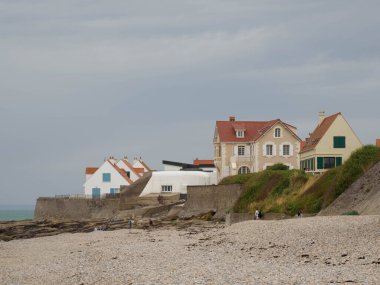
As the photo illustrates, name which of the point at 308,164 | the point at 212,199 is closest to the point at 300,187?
the point at 212,199

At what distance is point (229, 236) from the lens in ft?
105

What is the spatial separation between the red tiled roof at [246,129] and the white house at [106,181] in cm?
1779

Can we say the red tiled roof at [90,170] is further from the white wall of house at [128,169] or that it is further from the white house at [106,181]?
the white house at [106,181]

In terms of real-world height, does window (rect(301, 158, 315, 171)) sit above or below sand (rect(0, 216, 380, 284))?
above

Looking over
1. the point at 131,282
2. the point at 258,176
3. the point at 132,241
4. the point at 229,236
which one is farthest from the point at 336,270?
the point at 258,176

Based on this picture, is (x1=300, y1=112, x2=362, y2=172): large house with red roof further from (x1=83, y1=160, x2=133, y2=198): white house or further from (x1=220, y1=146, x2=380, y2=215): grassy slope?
(x1=83, y1=160, x2=133, y2=198): white house

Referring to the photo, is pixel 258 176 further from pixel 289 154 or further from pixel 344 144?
pixel 289 154

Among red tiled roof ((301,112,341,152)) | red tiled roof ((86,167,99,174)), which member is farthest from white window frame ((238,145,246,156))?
red tiled roof ((86,167,99,174))

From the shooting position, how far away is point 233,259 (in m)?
25.0

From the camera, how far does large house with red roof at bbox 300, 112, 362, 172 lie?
65.5 meters

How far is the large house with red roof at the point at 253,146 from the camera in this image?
7519 cm

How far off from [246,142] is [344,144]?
13566mm

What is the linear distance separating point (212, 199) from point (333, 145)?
40.5 ft

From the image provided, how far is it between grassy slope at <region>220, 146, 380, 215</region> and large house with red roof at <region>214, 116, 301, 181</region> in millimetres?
17737
